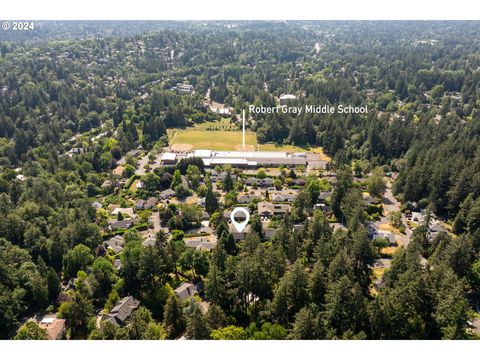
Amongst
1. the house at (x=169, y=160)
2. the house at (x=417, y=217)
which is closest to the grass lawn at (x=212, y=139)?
the house at (x=169, y=160)

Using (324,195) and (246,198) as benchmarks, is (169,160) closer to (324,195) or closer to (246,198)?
(246,198)

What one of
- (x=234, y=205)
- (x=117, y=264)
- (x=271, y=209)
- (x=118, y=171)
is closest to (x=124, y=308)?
(x=117, y=264)

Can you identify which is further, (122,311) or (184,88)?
(184,88)

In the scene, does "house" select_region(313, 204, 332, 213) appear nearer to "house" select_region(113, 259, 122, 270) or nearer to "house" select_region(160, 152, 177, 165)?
"house" select_region(113, 259, 122, 270)

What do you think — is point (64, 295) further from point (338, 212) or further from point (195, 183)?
point (338, 212)

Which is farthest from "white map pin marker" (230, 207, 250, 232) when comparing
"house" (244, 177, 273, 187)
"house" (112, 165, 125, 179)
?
"house" (112, 165, 125, 179)
